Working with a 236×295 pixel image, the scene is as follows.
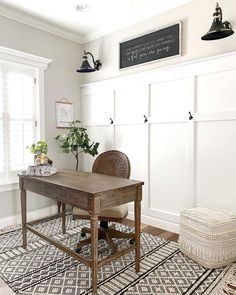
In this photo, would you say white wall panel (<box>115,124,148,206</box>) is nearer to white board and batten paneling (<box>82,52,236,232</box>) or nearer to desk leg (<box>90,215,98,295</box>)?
white board and batten paneling (<box>82,52,236,232</box>)

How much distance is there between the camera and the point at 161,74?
3078 millimetres

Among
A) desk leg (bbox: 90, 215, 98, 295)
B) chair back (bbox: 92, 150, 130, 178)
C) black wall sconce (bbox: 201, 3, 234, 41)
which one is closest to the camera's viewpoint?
desk leg (bbox: 90, 215, 98, 295)

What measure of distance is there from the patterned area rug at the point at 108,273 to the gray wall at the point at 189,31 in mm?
2182

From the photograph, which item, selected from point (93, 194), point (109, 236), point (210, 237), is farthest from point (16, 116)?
point (210, 237)

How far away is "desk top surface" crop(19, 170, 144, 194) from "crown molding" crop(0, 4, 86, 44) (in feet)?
6.99

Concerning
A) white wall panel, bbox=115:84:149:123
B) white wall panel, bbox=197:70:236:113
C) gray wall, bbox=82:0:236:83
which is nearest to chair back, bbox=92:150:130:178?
white wall panel, bbox=115:84:149:123

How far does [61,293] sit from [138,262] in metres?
0.69

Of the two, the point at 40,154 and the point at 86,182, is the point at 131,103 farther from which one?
the point at 86,182

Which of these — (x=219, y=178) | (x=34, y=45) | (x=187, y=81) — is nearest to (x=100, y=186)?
(x=219, y=178)

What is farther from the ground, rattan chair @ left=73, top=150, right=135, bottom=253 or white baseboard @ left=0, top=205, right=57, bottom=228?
rattan chair @ left=73, top=150, right=135, bottom=253

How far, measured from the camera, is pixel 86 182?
2145 mm

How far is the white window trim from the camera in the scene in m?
3.15

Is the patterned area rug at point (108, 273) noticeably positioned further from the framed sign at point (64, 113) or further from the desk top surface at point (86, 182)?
the framed sign at point (64, 113)

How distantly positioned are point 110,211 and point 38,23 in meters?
2.77
